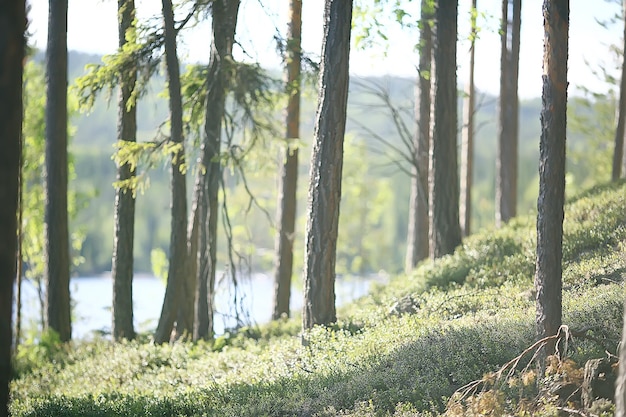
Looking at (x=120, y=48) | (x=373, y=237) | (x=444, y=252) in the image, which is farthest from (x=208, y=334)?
(x=373, y=237)

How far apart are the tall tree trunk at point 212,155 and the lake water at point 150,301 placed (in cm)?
34

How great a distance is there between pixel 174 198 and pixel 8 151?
938 cm

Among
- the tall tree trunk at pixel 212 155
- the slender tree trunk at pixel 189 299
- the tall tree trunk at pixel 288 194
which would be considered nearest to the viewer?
the tall tree trunk at pixel 212 155

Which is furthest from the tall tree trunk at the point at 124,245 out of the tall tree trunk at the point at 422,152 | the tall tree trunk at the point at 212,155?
the tall tree trunk at the point at 422,152

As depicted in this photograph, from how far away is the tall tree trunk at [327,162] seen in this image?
11.6 meters

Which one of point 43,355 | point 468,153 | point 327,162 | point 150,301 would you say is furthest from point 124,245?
point 150,301

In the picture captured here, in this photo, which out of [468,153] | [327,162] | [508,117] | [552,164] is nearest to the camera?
[552,164]

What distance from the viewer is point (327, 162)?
1171 centimetres

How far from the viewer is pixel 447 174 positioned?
14.8 meters

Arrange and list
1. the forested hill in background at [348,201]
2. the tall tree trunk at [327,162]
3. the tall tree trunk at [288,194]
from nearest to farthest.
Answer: the tall tree trunk at [327,162]
the tall tree trunk at [288,194]
the forested hill in background at [348,201]

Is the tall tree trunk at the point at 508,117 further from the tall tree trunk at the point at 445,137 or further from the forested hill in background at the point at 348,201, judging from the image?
the forested hill in background at the point at 348,201

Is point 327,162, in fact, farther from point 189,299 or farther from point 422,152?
point 422,152

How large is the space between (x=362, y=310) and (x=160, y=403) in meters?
4.62

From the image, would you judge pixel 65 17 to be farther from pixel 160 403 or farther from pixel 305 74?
pixel 160 403
